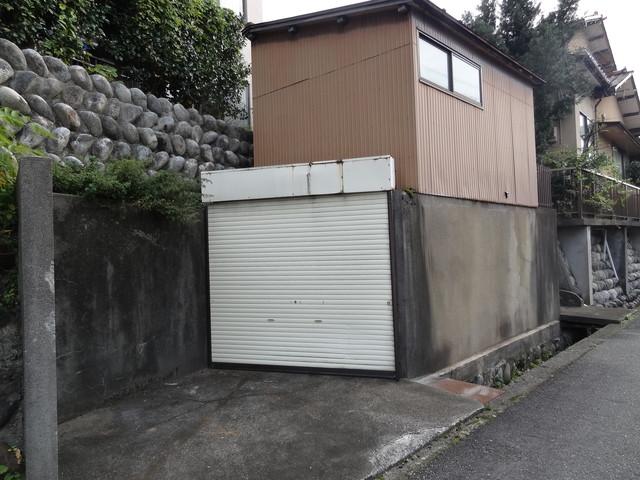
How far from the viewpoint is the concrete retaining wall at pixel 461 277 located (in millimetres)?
6289

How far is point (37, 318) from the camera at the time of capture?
3.25 metres

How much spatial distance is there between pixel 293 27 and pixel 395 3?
1758 millimetres

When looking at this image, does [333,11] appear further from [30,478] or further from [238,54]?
[30,478]

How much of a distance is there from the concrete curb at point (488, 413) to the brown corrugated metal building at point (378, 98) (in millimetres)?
2930

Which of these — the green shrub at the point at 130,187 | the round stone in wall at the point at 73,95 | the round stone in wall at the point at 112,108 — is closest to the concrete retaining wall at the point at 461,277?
the green shrub at the point at 130,187

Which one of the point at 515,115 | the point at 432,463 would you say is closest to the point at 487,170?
the point at 515,115

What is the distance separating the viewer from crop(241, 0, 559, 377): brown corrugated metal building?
666cm

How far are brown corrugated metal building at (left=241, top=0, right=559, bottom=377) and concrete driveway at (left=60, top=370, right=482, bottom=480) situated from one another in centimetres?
105

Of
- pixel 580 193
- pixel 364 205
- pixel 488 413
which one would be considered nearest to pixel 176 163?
pixel 364 205

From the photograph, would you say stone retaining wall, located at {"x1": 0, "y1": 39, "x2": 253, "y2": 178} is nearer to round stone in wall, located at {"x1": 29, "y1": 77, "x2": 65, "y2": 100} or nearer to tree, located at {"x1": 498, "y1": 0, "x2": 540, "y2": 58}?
round stone in wall, located at {"x1": 29, "y1": 77, "x2": 65, "y2": 100}

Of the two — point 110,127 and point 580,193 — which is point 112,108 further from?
point 580,193

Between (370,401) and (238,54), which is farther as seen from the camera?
(238,54)

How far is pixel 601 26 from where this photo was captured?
19891 mm

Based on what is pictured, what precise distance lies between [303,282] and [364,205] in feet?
4.43
